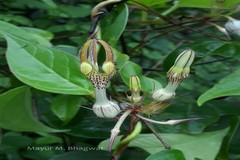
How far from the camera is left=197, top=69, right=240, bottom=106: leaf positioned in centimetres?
59

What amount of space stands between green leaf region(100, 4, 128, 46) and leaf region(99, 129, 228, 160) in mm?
150

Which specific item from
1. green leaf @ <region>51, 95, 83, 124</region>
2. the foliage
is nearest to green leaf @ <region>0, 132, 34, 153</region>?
the foliage

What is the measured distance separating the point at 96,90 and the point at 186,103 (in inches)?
10.4

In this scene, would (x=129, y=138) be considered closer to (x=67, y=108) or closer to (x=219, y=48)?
(x=67, y=108)

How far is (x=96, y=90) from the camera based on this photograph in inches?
22.7

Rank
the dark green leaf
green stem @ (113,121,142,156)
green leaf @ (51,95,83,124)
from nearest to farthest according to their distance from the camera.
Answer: green stem @ (113,121,142,156)
green leaf @ (51,95,83,124)
the dark green leaf

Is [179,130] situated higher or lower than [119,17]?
lower

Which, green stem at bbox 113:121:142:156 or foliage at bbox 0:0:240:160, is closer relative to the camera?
green stem at bbox 113:121:142:156

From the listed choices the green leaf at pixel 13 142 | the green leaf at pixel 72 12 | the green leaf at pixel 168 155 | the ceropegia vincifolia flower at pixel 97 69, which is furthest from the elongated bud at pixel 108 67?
the green leaf at pixel 72 12

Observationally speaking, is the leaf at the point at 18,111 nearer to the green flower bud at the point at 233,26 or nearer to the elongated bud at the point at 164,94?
the elongated bud at the point at 164,94

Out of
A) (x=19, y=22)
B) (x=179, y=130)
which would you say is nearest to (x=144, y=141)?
(x=179, y=130)

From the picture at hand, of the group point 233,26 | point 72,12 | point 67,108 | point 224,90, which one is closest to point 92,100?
point 67,108

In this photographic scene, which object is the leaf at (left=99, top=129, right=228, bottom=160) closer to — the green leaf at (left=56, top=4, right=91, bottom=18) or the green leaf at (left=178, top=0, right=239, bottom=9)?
the green leaf at (left=178, top=0, right=239, bottom=9)

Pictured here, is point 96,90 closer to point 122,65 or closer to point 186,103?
point 122,65
